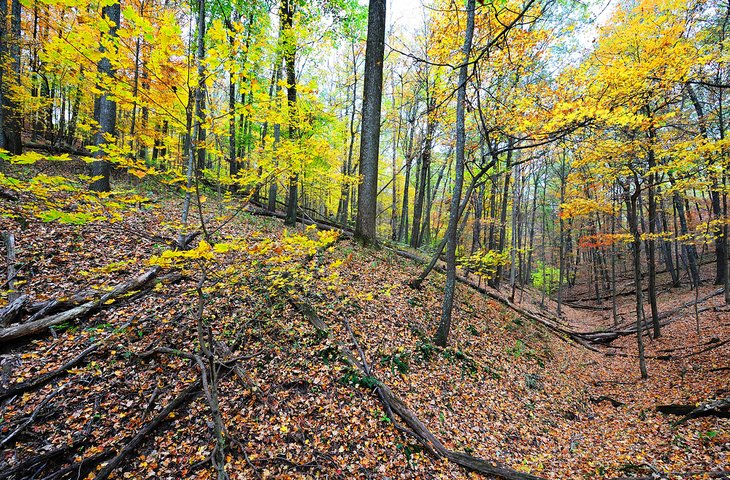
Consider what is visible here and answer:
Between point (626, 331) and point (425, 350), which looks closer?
point (425, 350)

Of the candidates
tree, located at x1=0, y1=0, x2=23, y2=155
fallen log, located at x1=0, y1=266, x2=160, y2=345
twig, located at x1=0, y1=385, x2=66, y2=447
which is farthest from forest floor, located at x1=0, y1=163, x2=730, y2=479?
tree, located at x1=0, y1=0, x2=23, y2=155

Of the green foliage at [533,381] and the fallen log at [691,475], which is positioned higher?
the fallen log at [691,475]

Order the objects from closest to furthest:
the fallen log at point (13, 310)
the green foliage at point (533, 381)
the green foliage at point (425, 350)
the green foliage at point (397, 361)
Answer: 1. the fallen log at point (13, 310)
2. the green foliage at point (397, 361)
3. the green foliage at point (425, 350)
4. the green foliage at point (533, 381)

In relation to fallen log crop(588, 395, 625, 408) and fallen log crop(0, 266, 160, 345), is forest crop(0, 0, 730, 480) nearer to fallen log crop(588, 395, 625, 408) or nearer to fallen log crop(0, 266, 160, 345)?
fallen log crop(0, 266, 160, 345)

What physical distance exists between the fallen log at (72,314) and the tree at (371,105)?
19.1ft

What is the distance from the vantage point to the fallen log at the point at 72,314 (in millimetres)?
4336

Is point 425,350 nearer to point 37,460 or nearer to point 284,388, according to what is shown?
point 284,388

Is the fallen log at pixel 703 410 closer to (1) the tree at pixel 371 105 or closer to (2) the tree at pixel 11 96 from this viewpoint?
(1) the tree at pixel 371 105

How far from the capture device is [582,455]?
507 cm

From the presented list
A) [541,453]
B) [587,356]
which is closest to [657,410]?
[541,453]

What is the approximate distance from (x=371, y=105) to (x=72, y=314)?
27.6 ft

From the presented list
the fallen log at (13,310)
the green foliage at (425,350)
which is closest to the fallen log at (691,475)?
the green foliage at (425,350)

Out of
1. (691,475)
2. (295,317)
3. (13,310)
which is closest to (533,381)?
(691,475)

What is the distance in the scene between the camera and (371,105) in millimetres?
8930
